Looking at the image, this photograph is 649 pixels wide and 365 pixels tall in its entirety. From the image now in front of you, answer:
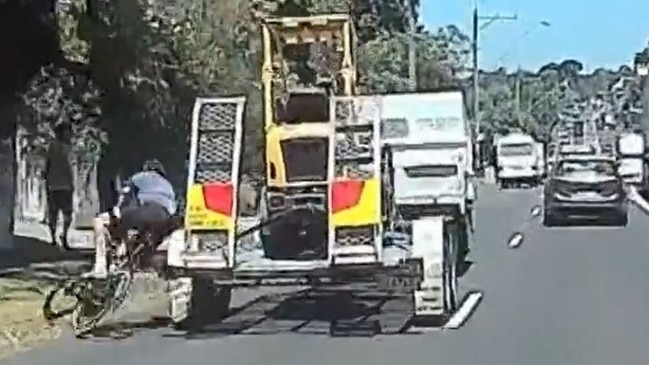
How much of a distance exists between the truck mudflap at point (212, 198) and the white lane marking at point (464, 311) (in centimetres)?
259

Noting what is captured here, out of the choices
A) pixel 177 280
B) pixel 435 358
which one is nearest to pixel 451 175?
pixel 177 280

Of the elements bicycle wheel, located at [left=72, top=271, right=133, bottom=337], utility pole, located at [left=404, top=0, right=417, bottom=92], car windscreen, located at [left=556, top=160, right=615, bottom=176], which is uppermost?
utility pole, located at [left=404, top=0, right=417, bottom=92]

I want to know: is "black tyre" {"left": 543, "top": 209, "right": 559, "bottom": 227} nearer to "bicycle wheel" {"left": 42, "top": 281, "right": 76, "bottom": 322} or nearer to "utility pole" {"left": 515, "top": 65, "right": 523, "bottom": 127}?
"bicycle wheel" {"left": 42, "top": 281, "right": 76, "bottom": 322}

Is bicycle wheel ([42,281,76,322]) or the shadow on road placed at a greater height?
bicycle wheel ([42,281,76,322])

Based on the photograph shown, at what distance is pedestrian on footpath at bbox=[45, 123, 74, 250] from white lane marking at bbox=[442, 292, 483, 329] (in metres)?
10.4

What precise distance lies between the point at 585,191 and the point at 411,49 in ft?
84.0

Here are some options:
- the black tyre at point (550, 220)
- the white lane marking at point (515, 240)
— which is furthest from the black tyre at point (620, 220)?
the white lane marking at point (515, 240)

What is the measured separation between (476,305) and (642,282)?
176 inches

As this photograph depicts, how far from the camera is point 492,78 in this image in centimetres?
14538

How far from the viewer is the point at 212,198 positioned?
18.5m

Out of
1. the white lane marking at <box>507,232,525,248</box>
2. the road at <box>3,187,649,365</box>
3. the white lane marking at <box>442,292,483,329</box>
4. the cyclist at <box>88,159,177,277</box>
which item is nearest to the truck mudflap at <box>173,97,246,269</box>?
the road at <box>3,187,649,365</box>

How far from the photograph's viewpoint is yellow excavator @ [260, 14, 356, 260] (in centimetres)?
2058

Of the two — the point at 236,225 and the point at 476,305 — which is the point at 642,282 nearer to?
the point at 476,305

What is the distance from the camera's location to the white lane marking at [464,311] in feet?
61.2
